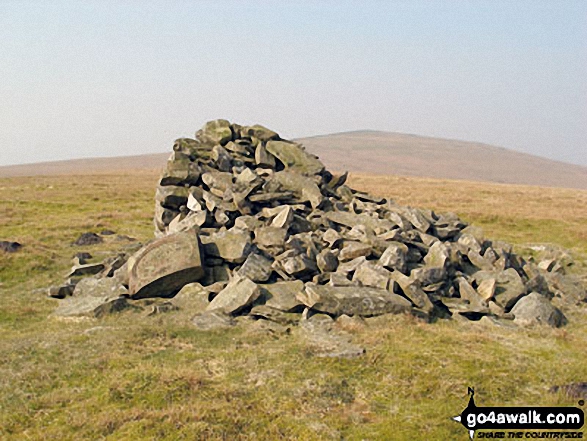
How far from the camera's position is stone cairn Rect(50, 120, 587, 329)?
1609 centimetres

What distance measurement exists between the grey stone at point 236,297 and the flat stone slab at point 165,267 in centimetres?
182

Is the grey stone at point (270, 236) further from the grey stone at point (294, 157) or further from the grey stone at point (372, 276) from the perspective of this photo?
the grey stone at point (294, 157)

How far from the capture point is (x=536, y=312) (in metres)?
16.1

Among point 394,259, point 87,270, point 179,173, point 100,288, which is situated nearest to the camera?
point 394,259

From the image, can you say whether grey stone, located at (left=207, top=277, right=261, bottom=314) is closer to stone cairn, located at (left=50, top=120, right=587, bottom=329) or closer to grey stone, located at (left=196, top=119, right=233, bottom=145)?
stone cairn, located at (left=50, top=120, right=587, bottom=329)

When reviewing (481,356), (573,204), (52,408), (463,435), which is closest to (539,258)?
(481,356)

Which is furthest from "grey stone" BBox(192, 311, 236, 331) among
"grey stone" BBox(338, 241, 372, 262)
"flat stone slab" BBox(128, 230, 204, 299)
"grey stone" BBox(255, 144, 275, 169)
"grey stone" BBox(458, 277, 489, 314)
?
"grey stone" BBox(255, 144, 275, 169)

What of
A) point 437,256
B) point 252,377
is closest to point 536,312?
point 437,256

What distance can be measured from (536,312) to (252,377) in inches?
403

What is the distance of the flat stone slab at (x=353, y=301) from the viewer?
50.8ft

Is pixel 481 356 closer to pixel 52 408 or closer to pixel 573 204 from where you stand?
pixel 52 408

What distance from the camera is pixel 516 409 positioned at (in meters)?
10.0

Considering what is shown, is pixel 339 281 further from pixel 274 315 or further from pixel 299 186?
pixel 299 186

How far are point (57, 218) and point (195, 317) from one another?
3200 cm
